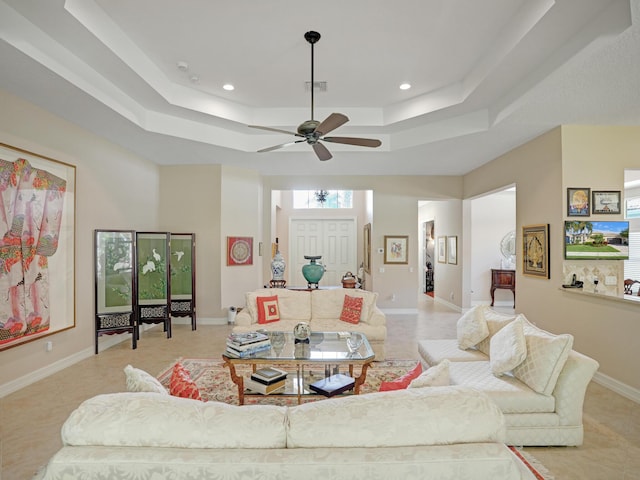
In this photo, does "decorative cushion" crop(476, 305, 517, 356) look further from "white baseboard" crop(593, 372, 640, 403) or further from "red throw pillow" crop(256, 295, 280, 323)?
"red throw pillow" crop(256, 295, 280, 323)

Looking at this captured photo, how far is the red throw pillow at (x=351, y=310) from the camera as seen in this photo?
182 inches

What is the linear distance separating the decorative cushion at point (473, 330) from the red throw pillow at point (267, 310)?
7.91 feet

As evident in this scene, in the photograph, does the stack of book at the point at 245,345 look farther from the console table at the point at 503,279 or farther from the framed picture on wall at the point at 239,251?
the console table at the point at 503,279

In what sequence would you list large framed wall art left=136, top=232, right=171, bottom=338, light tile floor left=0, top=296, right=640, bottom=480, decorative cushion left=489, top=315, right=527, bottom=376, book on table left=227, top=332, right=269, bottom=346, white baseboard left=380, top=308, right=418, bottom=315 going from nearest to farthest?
light tile floor left=0, top=296, right=640, bottom=480 → decorative cushion left=489, top=315, right=527, bottom=376 → book on table left=227, top=332, right=269, bottom=346 → large framed wall art left=136, top=232, right=171, bottom=338 → white baseboard left=380, top=308, right=418, bottom=315

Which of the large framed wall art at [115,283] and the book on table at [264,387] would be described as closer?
the book on table at [264,387]

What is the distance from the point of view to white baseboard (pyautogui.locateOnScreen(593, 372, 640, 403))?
3.30 metres

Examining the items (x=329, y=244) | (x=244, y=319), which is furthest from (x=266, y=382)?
(x=329, y=244)

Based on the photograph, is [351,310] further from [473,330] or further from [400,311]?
[400,311]

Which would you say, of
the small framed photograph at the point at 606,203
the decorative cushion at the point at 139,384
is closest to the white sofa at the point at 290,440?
the decorative cushion at the point at 139,384

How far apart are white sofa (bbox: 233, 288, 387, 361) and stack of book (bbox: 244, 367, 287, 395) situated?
134 cm

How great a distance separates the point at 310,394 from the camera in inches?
114

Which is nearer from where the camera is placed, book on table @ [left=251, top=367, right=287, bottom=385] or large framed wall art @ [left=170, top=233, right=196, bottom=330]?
book on table @ [left=251, top=367, right=287, bottom=385]

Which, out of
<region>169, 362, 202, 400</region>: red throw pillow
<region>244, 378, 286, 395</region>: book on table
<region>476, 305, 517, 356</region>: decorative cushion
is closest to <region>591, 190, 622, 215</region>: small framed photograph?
<region>476, 305, 517, 356</region>: decorative cushion

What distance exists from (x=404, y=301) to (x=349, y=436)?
21.2ft
